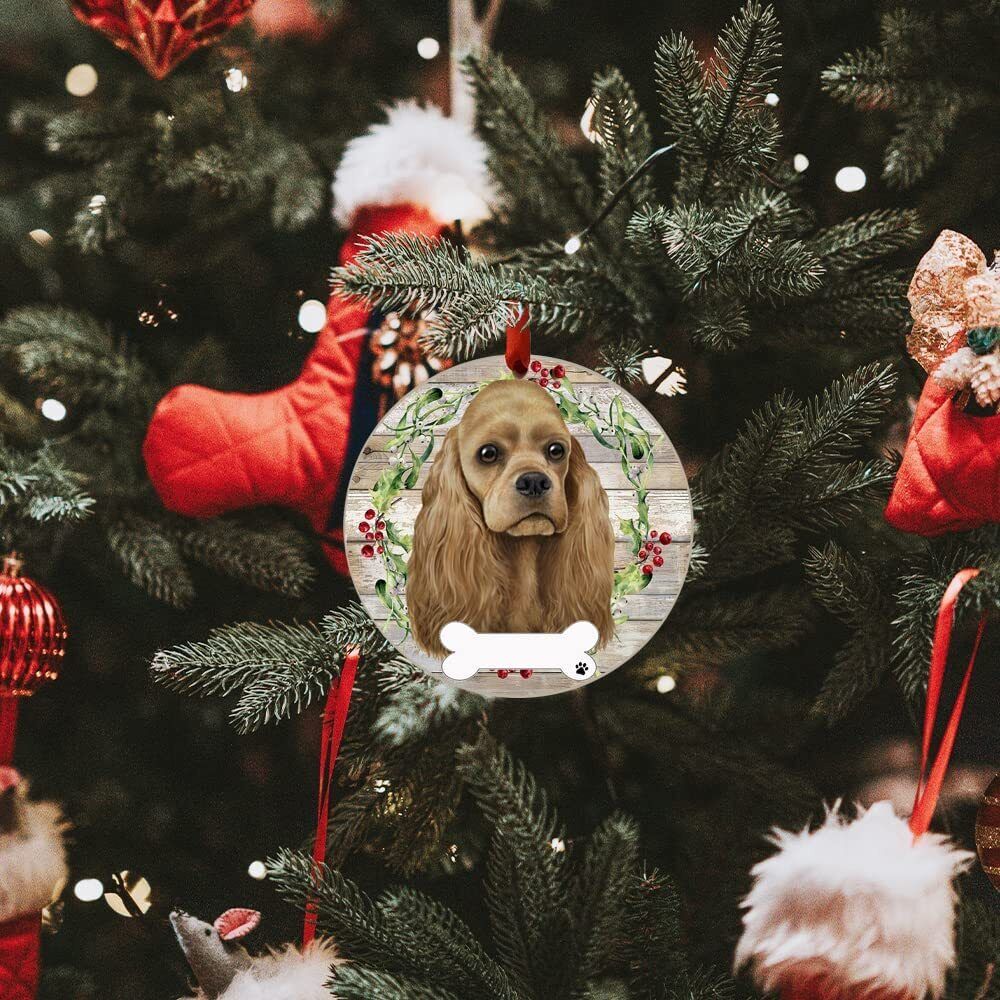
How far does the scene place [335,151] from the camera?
0.95 metres

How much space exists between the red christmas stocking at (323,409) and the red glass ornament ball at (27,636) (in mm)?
131

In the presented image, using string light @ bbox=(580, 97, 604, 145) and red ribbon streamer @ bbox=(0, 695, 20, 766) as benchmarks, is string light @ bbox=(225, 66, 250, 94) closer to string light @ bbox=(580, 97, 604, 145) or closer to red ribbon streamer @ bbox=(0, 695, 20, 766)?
string light @ bbox=(580, 97, 604, 145)

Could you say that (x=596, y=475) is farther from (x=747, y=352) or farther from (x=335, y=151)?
(x=335, y=151)

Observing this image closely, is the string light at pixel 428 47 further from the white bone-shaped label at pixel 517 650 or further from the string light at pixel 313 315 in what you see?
the white bone-shaped label at pixel 517 650

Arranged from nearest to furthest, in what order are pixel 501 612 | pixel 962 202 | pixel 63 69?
pixel 501 612, pixel 962 202, pixel 63 69

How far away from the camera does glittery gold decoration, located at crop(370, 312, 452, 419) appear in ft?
2.72

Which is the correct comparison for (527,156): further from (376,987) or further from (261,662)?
(376,987)

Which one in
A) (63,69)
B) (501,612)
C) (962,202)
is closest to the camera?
(501,612)

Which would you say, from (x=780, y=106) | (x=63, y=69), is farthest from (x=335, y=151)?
(x=780, y=106)

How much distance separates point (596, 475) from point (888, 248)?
273 millimetres

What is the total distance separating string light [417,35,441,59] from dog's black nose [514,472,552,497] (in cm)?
52

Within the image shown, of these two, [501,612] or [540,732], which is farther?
[540,732]

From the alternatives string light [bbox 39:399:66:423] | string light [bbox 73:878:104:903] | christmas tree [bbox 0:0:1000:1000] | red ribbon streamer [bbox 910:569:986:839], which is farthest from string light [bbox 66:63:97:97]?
red ribbon streamer [bbox 910:569:986:839]

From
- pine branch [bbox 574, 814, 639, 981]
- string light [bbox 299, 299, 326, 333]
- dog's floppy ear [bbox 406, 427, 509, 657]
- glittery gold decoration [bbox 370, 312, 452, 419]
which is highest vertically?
string light [bbox 299, 299, 326, 333]
